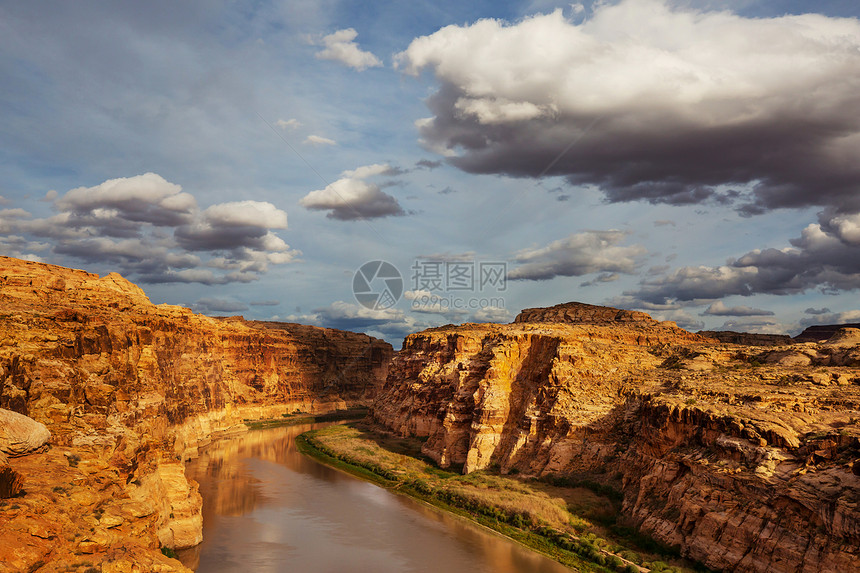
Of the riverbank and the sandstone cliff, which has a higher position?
the sandstone cliff

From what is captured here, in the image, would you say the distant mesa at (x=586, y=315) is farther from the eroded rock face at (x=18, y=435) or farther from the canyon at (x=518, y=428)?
the eroded rock face at (x=18, y=435)

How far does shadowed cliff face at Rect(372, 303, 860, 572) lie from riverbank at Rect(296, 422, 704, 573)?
67.7 inches

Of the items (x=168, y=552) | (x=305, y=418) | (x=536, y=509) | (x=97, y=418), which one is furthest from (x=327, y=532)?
(x=305, y=418)

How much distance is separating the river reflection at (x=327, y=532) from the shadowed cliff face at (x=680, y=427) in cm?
1011

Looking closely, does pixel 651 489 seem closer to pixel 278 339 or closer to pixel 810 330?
pixel 810 330

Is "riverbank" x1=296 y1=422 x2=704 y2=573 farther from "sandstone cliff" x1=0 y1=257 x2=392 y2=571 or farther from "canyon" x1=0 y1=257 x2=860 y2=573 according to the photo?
"sandstone cliff" x1=0 y1=257 x2=392 y2=571

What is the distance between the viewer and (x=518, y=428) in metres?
61.9

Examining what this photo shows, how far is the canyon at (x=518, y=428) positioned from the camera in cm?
2253

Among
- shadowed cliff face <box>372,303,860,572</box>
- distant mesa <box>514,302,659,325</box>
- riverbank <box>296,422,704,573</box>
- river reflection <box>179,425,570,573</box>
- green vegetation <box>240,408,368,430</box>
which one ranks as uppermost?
distant mesa <box>514,302,659,325</box>

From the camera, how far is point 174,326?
83875 millimetres

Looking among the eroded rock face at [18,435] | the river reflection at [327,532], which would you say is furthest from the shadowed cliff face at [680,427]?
the eroded rock face at [18,435]

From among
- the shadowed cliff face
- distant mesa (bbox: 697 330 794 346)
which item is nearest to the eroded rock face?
the shadowed cliff face

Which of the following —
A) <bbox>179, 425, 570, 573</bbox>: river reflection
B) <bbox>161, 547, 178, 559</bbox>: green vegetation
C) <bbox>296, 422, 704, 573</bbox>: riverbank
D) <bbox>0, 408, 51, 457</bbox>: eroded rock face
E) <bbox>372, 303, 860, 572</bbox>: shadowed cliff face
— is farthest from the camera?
<bbox>179, 425, 570, 573</bbox>: river reflection

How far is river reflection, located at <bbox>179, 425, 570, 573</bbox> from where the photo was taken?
4059 cm
